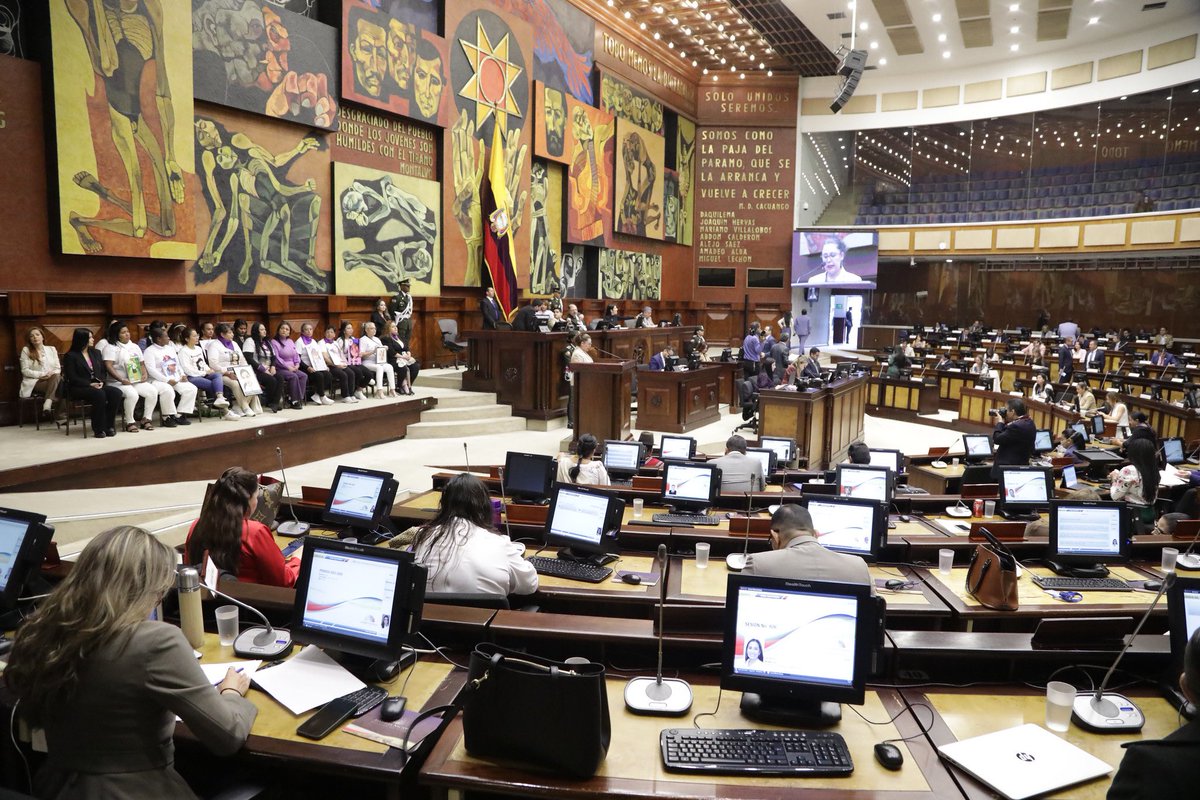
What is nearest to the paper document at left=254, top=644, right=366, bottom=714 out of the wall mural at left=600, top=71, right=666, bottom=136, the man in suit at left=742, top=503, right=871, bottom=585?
the man in suit at left=742, top=503, right=871, bottom=585

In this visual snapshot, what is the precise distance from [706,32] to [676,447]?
1480 cm

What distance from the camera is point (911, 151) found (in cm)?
2406

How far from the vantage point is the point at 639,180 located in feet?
59.6

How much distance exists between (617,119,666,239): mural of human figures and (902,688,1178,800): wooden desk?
15523 mm

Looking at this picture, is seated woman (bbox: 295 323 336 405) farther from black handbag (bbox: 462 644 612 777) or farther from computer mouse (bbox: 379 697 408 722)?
black handbag (bbox: 462 644 612 777)

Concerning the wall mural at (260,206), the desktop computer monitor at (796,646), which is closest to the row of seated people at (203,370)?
the wall mural at (260,206)

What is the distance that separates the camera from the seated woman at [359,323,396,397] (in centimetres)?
983

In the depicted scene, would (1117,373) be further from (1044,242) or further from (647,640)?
(647,640)

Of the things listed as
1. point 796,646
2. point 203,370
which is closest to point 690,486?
point 796,646

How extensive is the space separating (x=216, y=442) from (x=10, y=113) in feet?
11.3

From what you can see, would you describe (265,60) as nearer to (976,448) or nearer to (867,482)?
(867,482)

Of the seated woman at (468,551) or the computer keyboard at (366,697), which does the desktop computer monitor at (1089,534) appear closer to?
the seated woman at (468,551)

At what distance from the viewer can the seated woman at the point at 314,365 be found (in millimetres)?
9031

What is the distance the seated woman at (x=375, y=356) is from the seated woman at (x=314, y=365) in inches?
27.2
